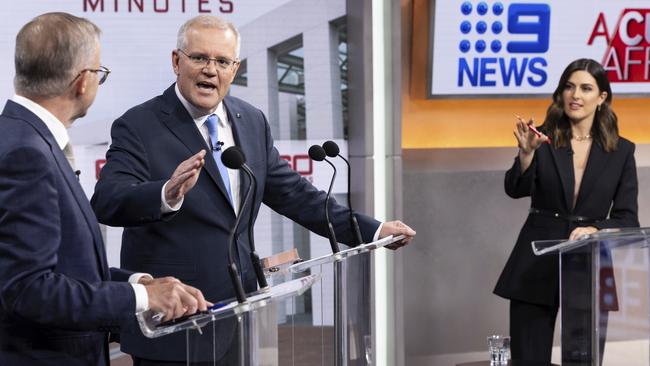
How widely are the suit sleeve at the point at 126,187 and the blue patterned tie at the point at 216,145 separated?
0.21 metres

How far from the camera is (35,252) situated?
1.98 meters

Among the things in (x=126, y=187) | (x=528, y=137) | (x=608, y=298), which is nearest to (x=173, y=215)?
(x=126, y=187)

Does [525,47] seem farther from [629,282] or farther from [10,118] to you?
[10,118]

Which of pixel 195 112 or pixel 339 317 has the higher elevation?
pixel 195 112

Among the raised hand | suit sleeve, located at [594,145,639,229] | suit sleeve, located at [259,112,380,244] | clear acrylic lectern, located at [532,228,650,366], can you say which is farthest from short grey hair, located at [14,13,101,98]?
suit sleeve, located at [594,145,639,229]

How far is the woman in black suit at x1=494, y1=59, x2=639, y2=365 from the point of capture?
446cm

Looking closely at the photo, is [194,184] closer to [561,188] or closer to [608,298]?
[608,298]

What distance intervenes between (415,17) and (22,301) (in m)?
3.84

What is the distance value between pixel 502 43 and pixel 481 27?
0.16 m

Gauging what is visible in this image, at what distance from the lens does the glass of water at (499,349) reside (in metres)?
4.08

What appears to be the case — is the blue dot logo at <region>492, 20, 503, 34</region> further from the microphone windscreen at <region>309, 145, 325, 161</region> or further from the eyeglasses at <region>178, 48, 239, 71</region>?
→ the microphone windscreen at <region>309, 145, 325, 161</region>

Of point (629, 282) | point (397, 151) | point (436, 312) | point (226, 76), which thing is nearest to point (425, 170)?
point (397, 151)

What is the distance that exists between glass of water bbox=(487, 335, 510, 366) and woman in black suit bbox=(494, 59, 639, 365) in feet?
1.16

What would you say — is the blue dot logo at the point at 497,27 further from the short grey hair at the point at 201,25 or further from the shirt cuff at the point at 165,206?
the shirt cuff at the point at 165,206
